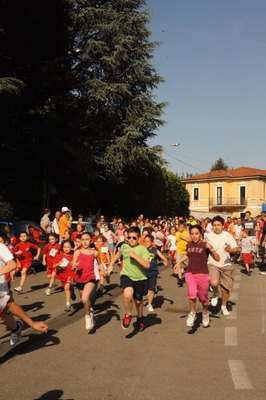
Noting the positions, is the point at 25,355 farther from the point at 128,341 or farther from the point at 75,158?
the point at 75,158

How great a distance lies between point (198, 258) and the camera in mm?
8547

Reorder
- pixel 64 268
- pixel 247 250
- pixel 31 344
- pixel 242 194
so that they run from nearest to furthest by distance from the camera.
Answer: pixel 31 344 < pixel 64 268 < pixel 247 250 < pixel 242 194

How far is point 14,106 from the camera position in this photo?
22.6m

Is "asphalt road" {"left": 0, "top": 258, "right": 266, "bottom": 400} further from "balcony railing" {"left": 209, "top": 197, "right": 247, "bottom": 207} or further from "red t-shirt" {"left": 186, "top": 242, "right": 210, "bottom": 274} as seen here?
"balcony railing" {"left": 209, "top": 197, "right": 247, "bottom": 207}

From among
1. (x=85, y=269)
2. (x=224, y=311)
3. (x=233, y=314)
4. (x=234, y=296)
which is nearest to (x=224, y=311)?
(x=224, y=311)

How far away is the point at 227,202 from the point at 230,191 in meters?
1.97

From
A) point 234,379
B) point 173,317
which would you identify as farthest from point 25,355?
point 173,317

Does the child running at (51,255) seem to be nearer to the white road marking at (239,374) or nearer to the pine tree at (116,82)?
the white road marking at (239,374)

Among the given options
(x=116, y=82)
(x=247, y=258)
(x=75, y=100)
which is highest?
(x=116, y=82)

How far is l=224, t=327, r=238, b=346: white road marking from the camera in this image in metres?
7.57

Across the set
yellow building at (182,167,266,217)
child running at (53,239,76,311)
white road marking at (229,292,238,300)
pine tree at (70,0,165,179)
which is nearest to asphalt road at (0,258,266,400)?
child running at (53,239,76,311)

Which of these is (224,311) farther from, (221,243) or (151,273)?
(151,273)

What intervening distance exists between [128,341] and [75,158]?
19818 millimetres

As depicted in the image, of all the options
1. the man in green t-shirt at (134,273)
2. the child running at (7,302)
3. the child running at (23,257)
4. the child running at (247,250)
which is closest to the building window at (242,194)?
the child running at (247,250)
